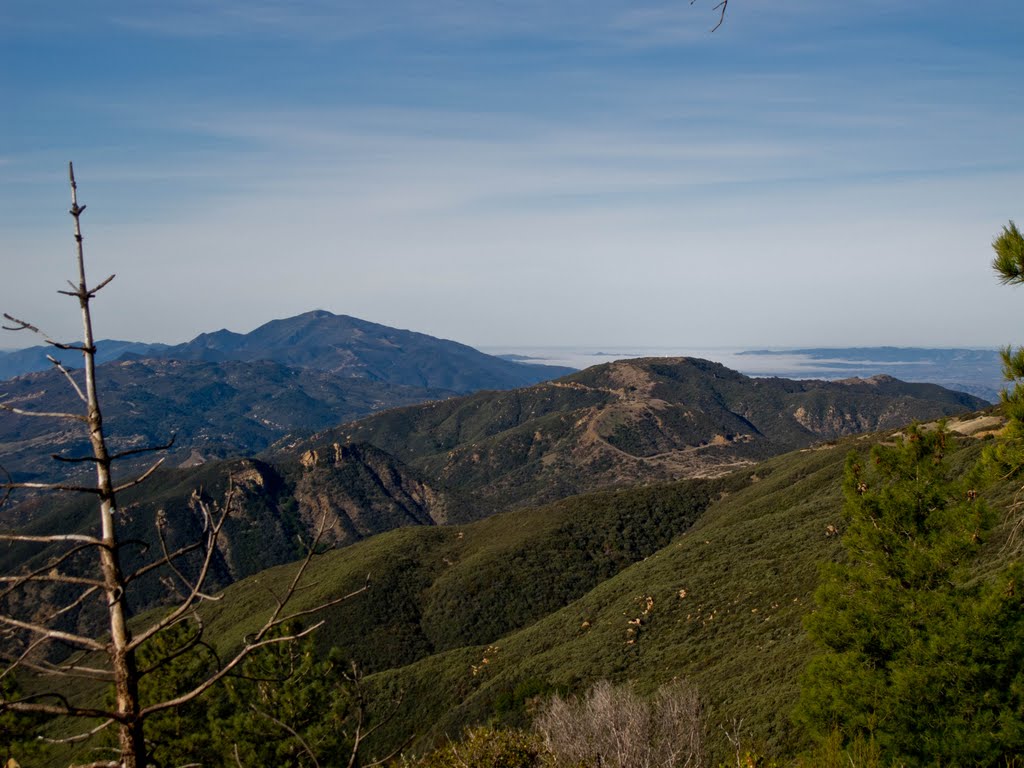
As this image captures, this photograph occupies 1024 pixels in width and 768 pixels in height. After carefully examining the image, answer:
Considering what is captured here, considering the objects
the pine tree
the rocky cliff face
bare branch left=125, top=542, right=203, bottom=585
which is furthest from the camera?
the rocky cliff face

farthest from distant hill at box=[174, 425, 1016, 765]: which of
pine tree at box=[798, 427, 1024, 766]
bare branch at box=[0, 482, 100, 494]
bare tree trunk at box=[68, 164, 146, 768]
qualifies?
bare branch at box=[0, 482, 100, 494]

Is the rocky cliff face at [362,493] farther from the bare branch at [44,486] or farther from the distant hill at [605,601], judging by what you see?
the bare branch at [44,486]

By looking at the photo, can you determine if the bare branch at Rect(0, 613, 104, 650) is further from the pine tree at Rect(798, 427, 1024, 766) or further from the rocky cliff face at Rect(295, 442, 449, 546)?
the rocky cliff face at Rect(295, 442, 449, 546)

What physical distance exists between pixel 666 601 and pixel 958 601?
33619 mm

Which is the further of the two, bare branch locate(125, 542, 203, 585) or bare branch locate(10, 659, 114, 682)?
bare branch locate(10, 659, 114, 682)

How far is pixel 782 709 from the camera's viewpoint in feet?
86.6

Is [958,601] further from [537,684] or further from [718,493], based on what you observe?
[718,493]

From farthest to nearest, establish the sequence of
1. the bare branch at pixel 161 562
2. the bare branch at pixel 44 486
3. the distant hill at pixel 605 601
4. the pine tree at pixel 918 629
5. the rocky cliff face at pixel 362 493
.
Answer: the rocky cliff face at pixel 362 493 → the distant hill at pixel 605 601 → the pine tree at pixel 918 629 → the bare branch at pixel 161 562 → the bare branch at pixel 44 486

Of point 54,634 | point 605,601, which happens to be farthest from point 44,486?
point 605,601

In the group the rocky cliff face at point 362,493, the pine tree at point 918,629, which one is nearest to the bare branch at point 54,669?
the pine tree at point 918,629

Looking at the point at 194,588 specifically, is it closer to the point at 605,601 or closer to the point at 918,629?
the point at 918,629

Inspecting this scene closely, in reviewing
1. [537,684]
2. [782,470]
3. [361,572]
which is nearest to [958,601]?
[537,684]

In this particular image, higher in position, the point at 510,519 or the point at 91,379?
the point at 91,379

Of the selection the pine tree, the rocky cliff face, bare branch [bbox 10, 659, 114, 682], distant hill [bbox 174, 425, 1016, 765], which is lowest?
the rocky cliff face
